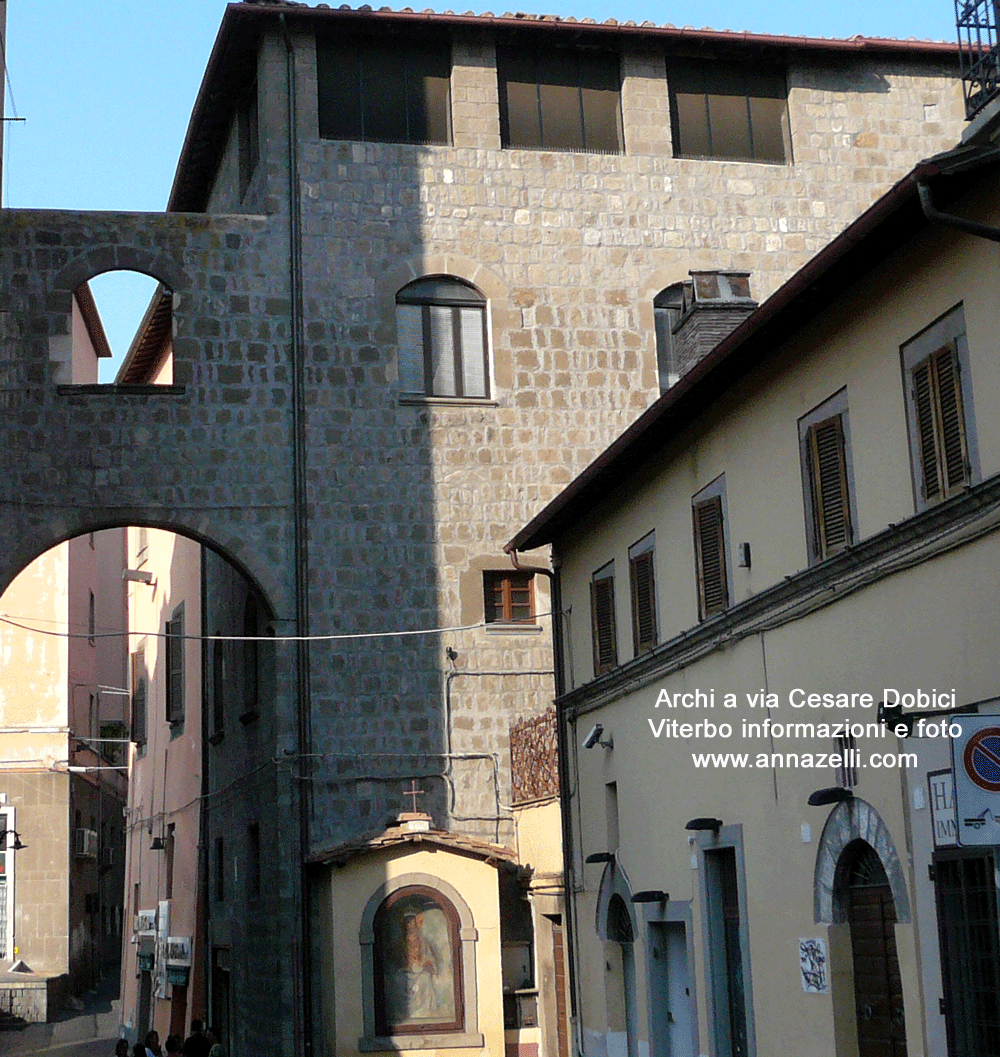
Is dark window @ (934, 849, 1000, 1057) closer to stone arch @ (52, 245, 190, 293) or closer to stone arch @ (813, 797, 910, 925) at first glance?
stone arch @ (813, 797, 910, 925)

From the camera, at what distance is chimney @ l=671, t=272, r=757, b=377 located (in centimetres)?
1875

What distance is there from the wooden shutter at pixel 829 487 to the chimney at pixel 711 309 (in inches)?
246

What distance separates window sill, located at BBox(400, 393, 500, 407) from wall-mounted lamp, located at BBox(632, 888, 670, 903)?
873 centimetres

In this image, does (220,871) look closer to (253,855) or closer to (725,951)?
(253,855)

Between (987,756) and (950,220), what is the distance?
3211mm

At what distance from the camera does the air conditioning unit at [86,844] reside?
35.1m

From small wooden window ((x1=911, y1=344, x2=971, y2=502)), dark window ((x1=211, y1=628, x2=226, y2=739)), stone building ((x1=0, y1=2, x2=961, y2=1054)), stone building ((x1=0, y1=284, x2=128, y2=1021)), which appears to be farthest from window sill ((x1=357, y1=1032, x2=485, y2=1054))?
stone building ((x1=0, y1=284, x2=128, y2=1021))

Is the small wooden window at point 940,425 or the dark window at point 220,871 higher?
the small wooden window at point 940,425

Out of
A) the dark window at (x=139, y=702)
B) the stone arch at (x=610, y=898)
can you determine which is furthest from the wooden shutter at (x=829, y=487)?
the dark window at (x=139, y=702)

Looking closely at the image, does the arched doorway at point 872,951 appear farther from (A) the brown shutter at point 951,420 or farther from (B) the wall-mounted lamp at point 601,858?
(B) the wall-mounted lamp at point 601,858

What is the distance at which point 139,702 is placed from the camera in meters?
37.6

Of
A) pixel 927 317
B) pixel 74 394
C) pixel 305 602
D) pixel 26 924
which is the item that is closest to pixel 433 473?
pixel 305 602

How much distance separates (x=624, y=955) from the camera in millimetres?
18078

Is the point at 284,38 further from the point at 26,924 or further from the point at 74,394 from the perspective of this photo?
the point at 26,924
